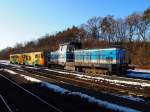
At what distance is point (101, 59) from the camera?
30047 millimetres

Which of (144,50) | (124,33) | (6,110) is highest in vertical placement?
(124,33)

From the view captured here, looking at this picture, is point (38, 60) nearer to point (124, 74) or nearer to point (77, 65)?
point (77, 65)

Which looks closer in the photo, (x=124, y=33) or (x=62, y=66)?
(x=62, y=66)

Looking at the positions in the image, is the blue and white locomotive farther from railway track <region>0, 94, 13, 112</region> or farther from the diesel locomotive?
railway track <region>0, 94, 13, 112</region>

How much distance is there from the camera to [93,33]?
97.2 metres

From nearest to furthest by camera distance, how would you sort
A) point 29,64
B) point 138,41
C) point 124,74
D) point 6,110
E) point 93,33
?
point 6,110 → point 124,74 → point 29,64 → point 138,41 → point 93,33

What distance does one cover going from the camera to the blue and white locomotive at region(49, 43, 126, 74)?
91.1 ft

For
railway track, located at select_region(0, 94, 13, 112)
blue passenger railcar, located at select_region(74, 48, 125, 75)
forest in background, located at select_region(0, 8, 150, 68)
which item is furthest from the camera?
forest in background, located at select_region(0, 8, 150, 68)

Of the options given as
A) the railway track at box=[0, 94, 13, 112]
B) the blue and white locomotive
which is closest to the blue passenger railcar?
the blue and white locomotive

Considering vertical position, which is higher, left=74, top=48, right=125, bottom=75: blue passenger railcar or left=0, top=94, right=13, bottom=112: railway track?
left=74, top=48, right=125, bottom=75: blue passenger railcar

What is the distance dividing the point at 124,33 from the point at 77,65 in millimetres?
48685

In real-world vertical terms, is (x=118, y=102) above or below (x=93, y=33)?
below

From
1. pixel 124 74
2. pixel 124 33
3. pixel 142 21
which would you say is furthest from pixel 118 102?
pixel 124 33

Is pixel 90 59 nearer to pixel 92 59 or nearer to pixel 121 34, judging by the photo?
pixel 92 59
